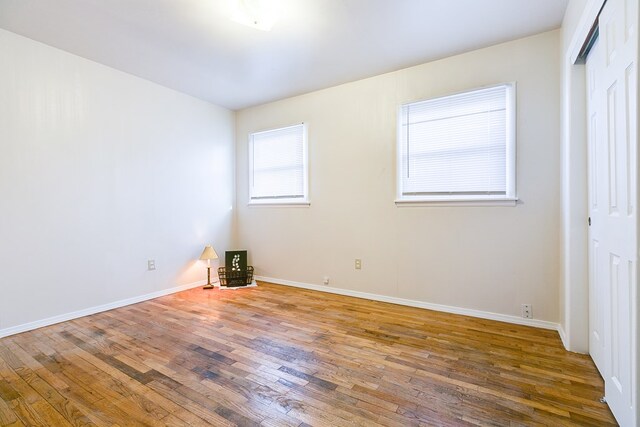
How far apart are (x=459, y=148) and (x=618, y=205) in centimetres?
163

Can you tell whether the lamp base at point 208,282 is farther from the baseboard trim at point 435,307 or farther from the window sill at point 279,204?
the window sill at point 279,204

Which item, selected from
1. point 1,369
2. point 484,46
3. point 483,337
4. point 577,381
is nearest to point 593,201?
point 577,381

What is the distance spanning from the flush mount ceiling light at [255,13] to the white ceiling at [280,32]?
57 millimetres

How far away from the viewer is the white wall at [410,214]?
8.52 ft

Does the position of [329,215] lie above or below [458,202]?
below

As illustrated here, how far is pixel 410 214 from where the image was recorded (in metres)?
3.22

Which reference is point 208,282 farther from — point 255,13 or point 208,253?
point 255,13

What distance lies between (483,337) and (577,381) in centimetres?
67

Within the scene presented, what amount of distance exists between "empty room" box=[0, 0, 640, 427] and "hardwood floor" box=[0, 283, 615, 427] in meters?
0.02

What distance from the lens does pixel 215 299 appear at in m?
3.53

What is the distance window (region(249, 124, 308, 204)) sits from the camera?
4.06 meters

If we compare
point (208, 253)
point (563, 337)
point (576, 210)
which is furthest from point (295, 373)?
point (208, 253)

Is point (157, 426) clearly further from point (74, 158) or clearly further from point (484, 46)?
point (484, 46)

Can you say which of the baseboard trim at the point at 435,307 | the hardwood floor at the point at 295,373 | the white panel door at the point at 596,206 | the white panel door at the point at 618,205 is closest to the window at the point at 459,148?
the white panel door at the point at 596,206
